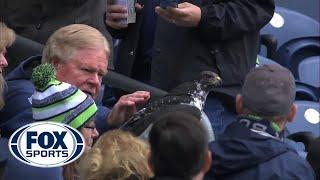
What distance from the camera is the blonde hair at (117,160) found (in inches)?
122

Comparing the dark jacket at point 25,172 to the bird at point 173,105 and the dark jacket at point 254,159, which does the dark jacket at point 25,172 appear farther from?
the dark jacket at point 254,159

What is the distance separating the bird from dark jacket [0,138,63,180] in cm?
34

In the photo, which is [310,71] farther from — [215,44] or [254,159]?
[254,159]

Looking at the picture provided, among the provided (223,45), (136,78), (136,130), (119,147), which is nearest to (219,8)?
(223,45)

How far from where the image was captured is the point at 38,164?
338 cm

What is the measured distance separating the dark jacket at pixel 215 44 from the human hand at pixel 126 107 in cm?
48

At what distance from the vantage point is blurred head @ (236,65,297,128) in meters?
3.53

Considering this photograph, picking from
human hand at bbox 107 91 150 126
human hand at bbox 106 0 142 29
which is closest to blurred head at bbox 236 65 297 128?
human hand at bbox 107 91 150 126

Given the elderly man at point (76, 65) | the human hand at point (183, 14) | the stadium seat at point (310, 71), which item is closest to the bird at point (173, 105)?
the elderly man at point (76, 65)

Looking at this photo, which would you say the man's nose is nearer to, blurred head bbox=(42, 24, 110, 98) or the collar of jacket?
blurred head bbox=(42, 24, 110, 98)

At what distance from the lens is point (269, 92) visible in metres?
3.54

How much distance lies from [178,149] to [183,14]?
53.6 inches

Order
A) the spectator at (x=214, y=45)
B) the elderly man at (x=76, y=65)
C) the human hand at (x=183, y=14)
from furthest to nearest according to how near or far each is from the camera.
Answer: the spectator at (x=214, y=45), the human hand at (x=183, y=14), the elderly man at (x=76, y=65)

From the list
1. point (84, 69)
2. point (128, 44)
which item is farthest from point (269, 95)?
point (128, 44)
